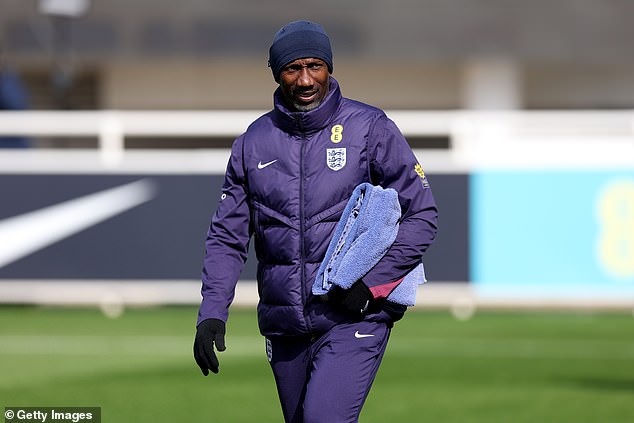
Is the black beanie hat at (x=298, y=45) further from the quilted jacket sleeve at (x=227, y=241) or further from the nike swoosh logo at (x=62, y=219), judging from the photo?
the nike swoosh logo at (x=62, y=219)

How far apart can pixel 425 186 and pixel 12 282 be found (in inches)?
364

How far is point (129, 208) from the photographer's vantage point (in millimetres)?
14492

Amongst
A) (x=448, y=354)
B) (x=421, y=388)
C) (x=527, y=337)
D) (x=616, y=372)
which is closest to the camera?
(x=421, y=388)

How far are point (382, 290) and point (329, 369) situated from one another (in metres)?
0.34

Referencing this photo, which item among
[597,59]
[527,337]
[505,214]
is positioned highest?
[597,59]

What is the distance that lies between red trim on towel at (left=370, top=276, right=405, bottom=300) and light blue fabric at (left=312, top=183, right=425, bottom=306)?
1.1 inches

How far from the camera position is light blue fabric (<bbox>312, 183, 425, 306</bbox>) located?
18.5 ft

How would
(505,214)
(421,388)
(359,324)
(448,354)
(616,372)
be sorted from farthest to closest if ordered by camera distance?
(505,214) → (448,354) → (616,372) → (421,388) → (359,324)

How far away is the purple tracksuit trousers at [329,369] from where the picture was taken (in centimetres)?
567

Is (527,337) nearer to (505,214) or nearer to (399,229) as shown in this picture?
(505,214)

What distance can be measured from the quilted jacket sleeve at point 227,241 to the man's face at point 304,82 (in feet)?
1.03

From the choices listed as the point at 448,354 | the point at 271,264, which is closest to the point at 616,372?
the point at 448,354

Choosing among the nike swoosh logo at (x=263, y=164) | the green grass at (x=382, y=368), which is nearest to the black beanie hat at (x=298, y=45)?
the nike swoosh logo at (x=263, y=164)

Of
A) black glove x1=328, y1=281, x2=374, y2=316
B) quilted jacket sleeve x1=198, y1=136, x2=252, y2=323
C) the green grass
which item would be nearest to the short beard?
quilted jacket sleeve x1=198, y1=136, x2=252, y2=323
